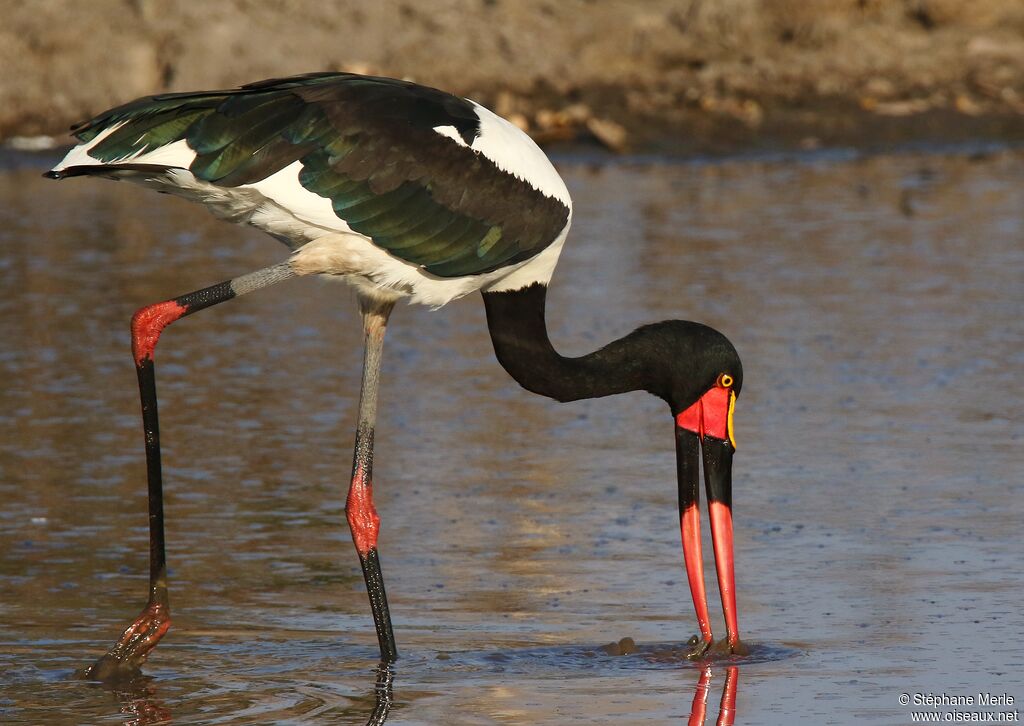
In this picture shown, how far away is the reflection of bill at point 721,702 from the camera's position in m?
5.25

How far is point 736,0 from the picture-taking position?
2348 centimetres

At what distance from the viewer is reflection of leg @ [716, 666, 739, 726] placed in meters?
5.24

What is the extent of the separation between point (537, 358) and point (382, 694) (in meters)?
1.61

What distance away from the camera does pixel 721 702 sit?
214 inches

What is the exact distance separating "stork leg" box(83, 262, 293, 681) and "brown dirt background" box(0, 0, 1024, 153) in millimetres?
15907

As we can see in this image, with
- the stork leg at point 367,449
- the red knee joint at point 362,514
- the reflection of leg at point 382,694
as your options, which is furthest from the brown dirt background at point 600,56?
the reflection of leg at point 382,694

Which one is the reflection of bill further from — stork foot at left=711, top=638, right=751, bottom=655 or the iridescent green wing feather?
the iridescent green wing feather

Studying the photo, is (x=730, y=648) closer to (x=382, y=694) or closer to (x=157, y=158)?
(x=382, y=694)

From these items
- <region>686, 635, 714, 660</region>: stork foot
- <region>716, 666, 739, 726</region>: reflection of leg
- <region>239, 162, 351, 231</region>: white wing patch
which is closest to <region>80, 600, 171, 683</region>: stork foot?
<region>239, 162, 351, 231</region>: white wing patch

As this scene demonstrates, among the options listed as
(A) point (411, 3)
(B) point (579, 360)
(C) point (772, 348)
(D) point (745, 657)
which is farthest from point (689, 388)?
(A) point (411, 3)

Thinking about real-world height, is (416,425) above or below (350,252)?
below

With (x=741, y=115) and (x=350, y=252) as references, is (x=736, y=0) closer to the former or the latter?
(x=741, y=115)

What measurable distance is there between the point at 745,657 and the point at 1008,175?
14.0 meters

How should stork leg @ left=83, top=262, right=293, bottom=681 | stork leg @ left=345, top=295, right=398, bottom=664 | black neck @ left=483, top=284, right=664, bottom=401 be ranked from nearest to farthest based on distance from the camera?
stork leg @ left=83, top=262, right=293, bottom=681
stork leg @ left=345, top=295, right=398, bottom=664
black neck @ left=483, top=284, right=664, bottom=401
